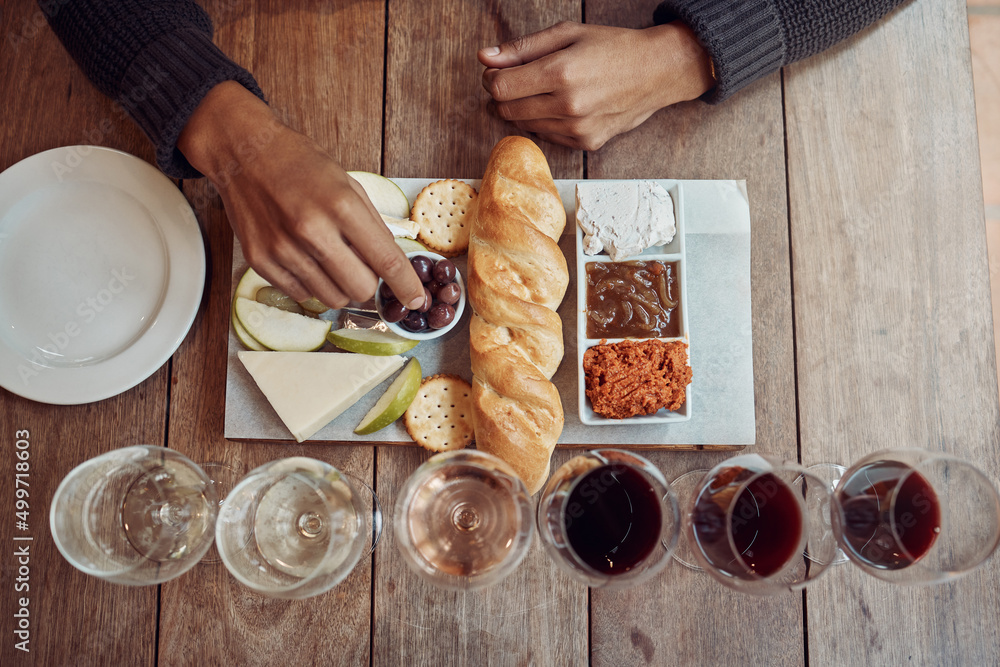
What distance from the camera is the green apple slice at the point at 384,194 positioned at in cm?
134

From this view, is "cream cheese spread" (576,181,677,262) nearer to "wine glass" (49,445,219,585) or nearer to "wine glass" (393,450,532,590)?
"wine glass" (393,450,532,590)

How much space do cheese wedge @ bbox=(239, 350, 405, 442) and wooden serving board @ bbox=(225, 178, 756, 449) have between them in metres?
0.04

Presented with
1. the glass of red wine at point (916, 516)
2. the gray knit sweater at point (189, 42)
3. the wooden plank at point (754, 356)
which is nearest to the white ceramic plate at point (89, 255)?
the gray knit sweater at point (189, 42)

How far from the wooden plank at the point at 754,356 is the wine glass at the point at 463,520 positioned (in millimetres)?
431

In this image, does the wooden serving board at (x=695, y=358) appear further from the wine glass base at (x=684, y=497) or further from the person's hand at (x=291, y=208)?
the person's hand at (x=291, y=208)

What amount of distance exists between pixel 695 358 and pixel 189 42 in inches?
48.3

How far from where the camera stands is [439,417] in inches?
52.1

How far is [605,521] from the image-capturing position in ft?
3.47

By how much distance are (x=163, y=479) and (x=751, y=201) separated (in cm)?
138

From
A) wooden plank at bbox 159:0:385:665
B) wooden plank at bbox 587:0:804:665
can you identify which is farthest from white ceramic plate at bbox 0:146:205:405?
wooden plank at bbox 587:0:804:665

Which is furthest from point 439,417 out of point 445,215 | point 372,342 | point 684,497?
point 684,497

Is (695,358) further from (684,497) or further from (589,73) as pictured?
(589,73)

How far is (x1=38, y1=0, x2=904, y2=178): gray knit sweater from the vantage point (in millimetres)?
1165

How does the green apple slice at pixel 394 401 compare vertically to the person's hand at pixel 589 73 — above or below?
below
